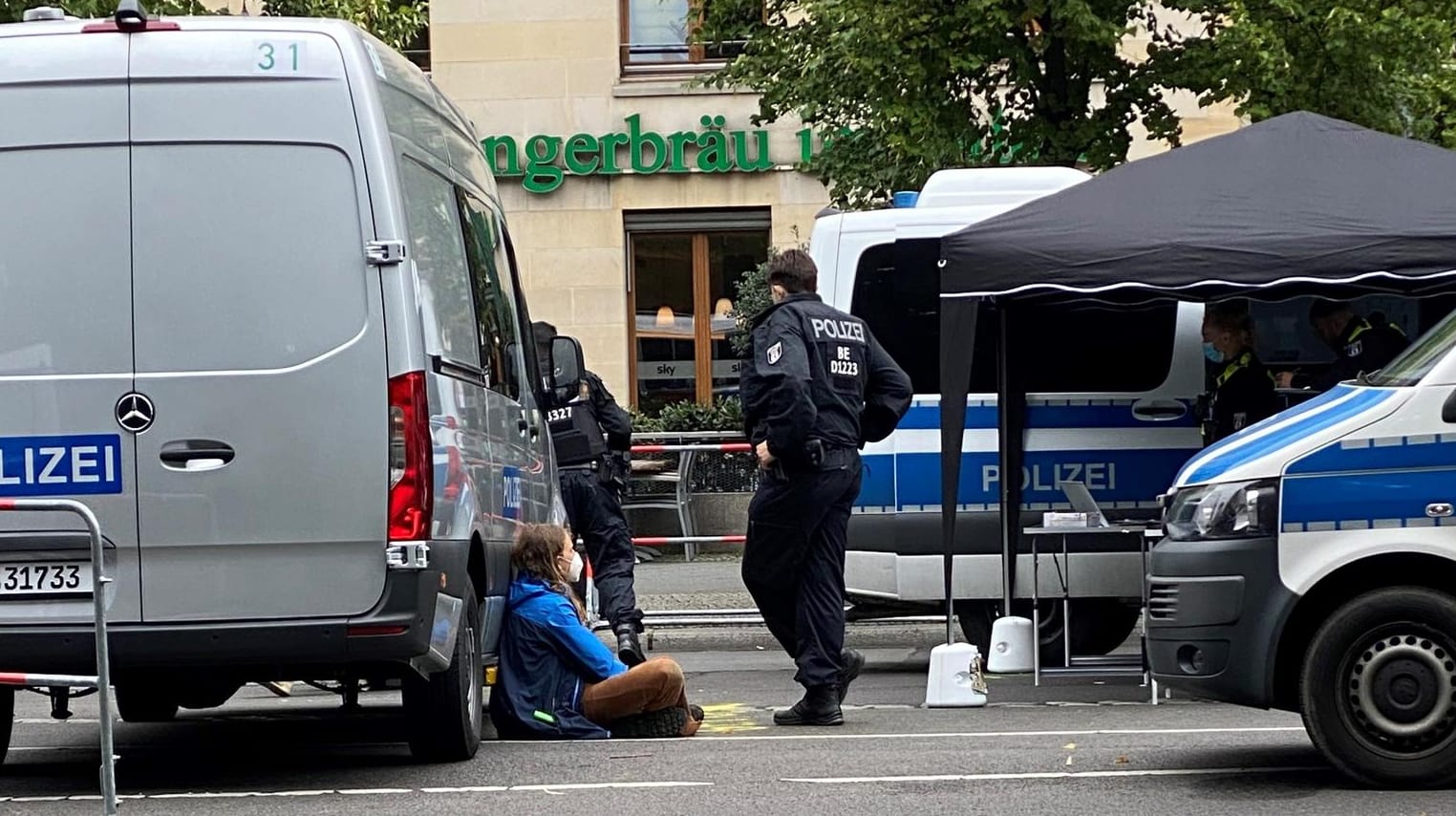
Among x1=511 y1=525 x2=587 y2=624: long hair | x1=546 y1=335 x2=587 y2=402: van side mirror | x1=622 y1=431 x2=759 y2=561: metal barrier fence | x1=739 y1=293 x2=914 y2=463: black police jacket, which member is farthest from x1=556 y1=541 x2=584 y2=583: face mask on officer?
x1=622 y1=431 x2=759 y2=561: metal barrier fence

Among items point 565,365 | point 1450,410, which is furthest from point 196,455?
point 1450,410

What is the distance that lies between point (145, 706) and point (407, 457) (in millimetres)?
3233

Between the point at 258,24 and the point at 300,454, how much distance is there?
4.77 ft

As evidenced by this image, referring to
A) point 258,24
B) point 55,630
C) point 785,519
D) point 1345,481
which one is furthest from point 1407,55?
point 55,630

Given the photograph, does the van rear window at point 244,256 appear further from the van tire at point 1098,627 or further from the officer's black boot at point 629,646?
the van tire at point 1098,627

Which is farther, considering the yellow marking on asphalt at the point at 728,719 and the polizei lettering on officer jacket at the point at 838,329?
the yellow marking on asphalt at the point at 728,719

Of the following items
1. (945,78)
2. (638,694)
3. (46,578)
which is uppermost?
(945,78)

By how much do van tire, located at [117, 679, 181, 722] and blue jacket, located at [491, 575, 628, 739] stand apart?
4.38 ft

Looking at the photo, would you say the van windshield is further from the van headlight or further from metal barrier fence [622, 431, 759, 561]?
metal barrier fence [622, 431, 759, 561]

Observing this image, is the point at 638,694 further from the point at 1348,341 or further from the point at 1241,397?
the point at 1348,341

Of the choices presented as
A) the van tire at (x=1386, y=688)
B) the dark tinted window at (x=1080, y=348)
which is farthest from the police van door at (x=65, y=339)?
the dark tinted window at (x=1080, y=348)

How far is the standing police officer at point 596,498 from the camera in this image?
12.4 metres

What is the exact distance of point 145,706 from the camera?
388 inches

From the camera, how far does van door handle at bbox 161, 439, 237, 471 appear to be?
23.6ft
